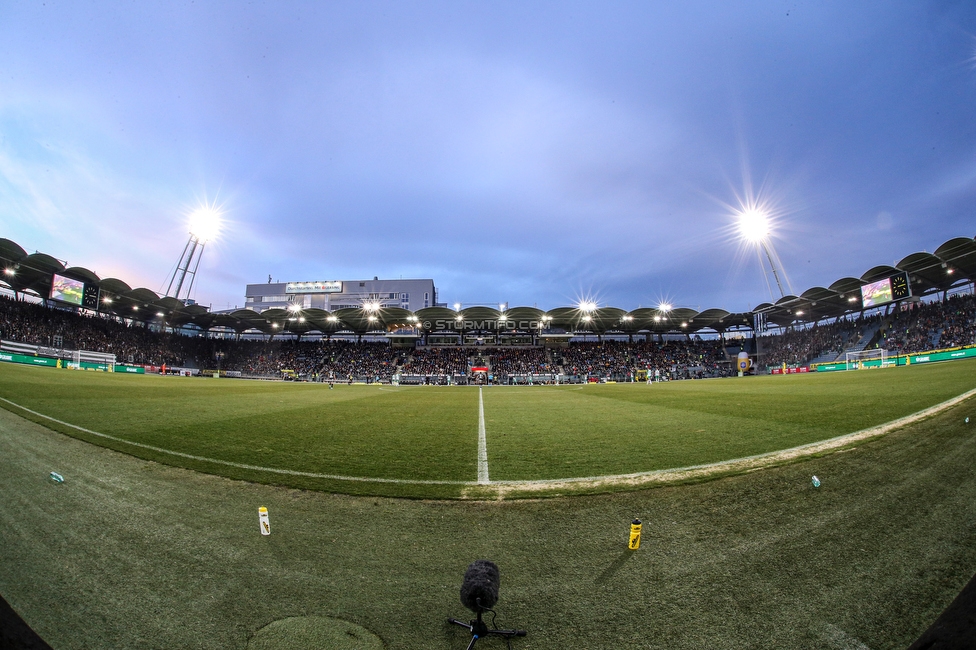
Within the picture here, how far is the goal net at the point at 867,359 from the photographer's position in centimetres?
3550

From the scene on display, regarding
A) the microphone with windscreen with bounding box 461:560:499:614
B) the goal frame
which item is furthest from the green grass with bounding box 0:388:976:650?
the goal frame

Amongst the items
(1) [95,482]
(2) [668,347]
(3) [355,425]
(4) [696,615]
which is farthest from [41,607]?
(2) [668,347]

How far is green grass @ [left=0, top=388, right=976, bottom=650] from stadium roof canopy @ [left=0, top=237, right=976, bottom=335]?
4762 centimetres

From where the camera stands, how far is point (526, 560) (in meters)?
3.07

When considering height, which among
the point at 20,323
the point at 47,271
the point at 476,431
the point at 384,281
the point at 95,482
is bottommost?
the point at 476,431

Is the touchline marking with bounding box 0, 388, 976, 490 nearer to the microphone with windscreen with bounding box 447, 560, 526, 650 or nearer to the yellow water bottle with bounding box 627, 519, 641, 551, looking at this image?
the yellow water bottle with bounding box 627, 519, 641, 551

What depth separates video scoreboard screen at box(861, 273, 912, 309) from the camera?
36.9m

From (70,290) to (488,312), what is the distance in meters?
46.4

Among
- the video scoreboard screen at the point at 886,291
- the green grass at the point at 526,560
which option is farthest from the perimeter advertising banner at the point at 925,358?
the green grass at the point at 526,560

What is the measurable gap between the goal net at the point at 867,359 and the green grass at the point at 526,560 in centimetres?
4422

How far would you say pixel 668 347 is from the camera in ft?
206

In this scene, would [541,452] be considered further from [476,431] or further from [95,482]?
[95,482]

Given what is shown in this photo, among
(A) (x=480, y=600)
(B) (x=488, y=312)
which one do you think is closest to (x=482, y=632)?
(A) (x=480, y=600)

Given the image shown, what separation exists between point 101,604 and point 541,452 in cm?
566
